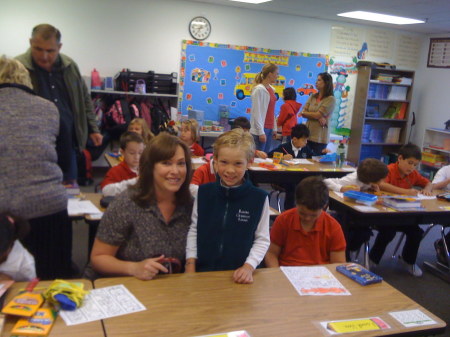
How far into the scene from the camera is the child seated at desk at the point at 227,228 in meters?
1.81

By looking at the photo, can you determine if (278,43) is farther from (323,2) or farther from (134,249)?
(134,249)

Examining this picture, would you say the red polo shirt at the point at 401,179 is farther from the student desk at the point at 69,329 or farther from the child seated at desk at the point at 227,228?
the student desk at the point at 69,329

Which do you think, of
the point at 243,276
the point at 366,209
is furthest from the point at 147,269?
the point at 366,209

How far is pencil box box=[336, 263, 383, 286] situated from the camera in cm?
175

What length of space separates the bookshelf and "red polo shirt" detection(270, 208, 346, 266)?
591cm

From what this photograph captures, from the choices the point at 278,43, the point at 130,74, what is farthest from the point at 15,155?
the point at 278,43

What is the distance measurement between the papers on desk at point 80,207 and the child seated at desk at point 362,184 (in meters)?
1.82

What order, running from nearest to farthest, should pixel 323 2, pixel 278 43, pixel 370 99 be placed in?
pixel 323 2 → pixel 278 43 → pixel 370 99

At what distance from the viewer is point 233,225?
5.99 feet

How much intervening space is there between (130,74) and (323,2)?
290 centimetres

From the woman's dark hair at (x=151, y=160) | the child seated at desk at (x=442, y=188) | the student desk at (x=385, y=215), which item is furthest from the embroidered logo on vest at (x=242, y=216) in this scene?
the child seated at desk at (x=442, y=188)

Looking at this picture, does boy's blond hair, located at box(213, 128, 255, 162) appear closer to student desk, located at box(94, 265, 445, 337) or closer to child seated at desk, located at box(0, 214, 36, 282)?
student desk, located at box(94, 265, 445, 337)

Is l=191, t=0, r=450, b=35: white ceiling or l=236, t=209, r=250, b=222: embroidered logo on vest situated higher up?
l=191, t=0, r=450, b=35: white ceiling

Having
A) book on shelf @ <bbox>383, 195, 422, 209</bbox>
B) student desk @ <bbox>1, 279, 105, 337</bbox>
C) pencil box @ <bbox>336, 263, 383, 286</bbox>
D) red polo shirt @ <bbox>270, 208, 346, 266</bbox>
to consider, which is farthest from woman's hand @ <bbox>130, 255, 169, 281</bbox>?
book on shelf @ <bbox>383, 195, 422, 209</bbox>
